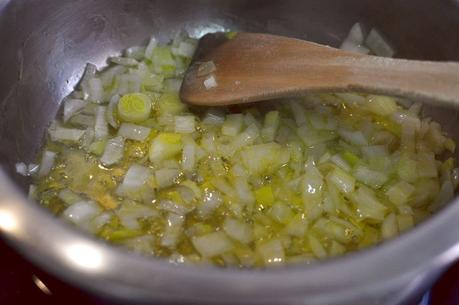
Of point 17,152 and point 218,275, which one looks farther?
point 17,152

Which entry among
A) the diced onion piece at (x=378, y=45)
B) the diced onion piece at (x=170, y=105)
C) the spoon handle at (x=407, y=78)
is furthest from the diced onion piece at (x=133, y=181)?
the diced onion piece at (x=378, y=45)

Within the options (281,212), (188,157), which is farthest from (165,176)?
(281,212)

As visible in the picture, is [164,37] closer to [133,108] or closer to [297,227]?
[133,108]

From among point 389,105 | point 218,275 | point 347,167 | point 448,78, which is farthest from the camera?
point 389,105

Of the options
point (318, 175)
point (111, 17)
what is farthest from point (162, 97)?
point (318, 175)

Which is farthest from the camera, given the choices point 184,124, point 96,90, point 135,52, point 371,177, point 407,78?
point 135,52

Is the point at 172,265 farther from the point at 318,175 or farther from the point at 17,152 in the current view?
the point at 17,152

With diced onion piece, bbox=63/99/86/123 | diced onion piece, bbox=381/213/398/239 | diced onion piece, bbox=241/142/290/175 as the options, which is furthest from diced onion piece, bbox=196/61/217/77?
diced onion piece, bbox=381/213/398/239
